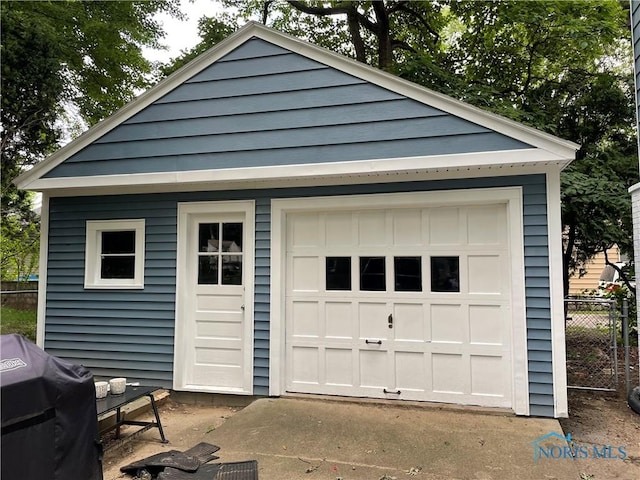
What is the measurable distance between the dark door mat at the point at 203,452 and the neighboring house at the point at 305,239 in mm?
1269

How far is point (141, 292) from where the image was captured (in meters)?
5.01

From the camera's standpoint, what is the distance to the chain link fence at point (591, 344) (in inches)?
204

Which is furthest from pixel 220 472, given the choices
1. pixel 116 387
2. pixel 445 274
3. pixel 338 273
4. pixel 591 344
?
pixel 591 344

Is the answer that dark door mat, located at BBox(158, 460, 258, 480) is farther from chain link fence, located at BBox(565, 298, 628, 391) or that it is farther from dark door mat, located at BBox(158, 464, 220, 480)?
chain link fence, located at BBox(565, 298, 628, 391)

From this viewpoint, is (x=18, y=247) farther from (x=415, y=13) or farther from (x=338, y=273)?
(x=415, y=13)

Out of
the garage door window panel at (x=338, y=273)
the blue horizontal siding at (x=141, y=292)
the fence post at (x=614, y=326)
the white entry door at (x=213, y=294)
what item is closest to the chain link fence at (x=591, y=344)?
the fence post at (x=614, y=326)

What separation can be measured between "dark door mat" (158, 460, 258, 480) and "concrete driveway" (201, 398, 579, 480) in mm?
81

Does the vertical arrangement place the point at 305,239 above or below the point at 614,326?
above

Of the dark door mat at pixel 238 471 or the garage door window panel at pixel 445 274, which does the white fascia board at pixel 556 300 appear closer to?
the garage door window panel at pixel 445 274

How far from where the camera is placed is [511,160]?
3836mm

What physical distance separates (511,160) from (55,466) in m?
4.08

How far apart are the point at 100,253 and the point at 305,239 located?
2.63m

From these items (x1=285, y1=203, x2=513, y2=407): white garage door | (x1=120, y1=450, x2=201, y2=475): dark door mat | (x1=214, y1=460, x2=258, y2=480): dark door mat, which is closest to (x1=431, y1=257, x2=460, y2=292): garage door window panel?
(x1=285, y1=203, x2=513, y2=407): white garage door

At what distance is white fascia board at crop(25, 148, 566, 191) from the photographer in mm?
3861
